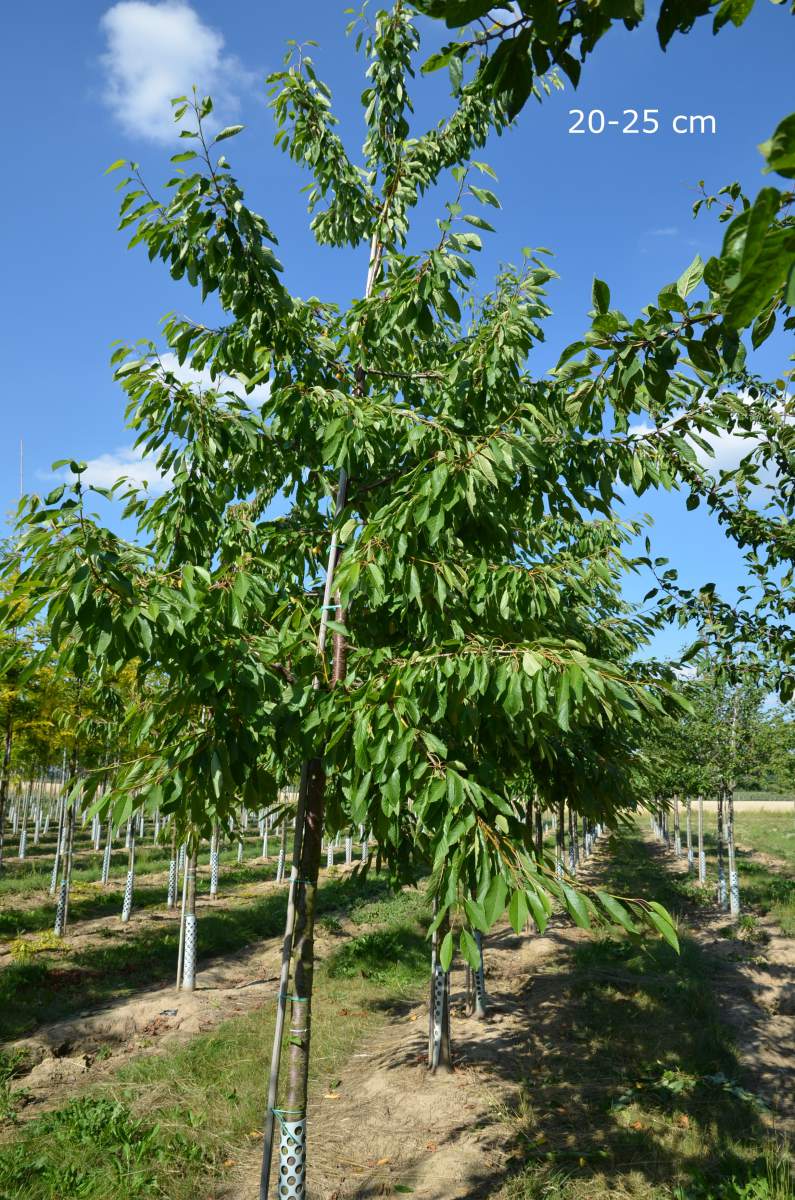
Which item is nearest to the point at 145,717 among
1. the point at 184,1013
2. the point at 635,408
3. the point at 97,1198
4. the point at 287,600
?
the point at 287,600

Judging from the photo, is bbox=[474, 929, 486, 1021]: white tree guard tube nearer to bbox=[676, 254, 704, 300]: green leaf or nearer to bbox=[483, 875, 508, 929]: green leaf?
bbox=[483, 875, 508, 929]: green leaf

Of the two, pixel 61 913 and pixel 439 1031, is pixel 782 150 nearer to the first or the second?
pixel 439 1031

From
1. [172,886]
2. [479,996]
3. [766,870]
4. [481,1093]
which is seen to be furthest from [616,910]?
[766,870]

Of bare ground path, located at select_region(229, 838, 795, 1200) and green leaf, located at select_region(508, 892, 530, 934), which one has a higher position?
green leaf, located at select_region(508, 892, 530, 934)

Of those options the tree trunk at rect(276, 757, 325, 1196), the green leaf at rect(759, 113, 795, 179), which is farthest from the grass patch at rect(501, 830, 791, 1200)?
the green leaf at rect(759, 113, 795, 179)

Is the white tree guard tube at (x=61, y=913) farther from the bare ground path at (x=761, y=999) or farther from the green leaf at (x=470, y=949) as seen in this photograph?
the green leaf at (x=470, y=949)

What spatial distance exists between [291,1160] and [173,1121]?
4.02 m

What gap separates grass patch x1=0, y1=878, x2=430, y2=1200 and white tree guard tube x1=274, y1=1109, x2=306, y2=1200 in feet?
3.99

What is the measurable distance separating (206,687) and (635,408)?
86.1 inches

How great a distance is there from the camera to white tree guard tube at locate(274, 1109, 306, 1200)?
368 cm

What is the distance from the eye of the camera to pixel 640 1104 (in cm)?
695

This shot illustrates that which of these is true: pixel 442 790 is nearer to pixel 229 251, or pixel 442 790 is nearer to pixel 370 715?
pixel 370 715

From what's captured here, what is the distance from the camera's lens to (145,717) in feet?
11.2

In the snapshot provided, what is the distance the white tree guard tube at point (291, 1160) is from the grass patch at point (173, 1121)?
1.22m
